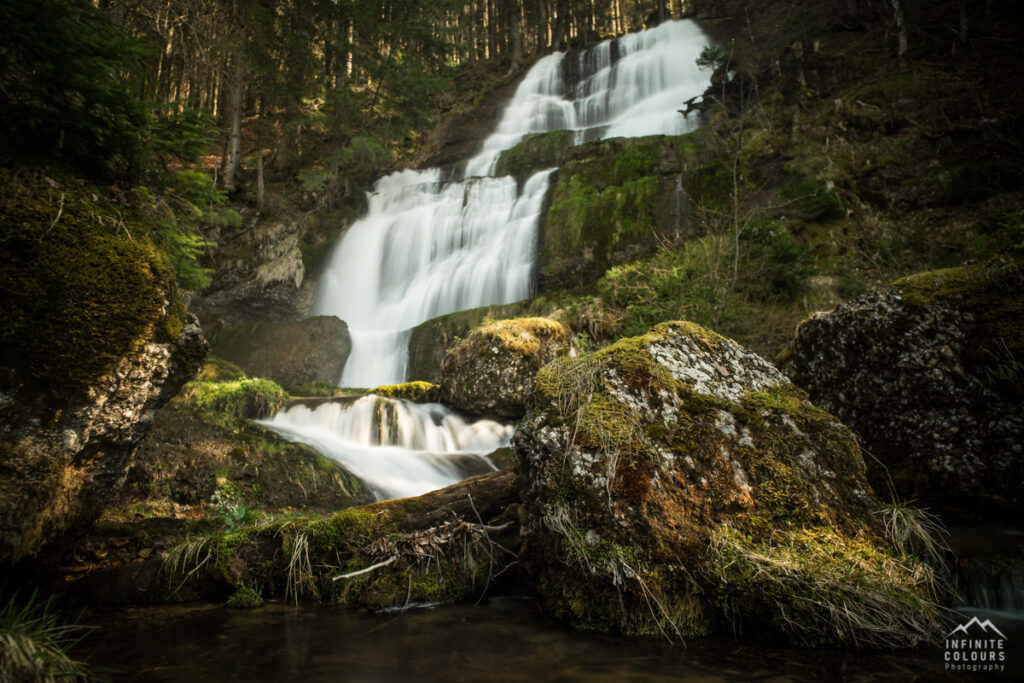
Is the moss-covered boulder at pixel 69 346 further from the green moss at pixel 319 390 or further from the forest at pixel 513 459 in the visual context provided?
the green moss at pixel 319 390

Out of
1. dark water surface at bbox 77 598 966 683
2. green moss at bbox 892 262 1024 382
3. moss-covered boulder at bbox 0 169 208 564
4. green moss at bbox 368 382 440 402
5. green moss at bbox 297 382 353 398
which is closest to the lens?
dark water surface at bbox 77 598 966 683

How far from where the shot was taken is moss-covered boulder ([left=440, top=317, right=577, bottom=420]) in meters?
9.08

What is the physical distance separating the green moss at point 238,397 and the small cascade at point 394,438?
0.35 meters

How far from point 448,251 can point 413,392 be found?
807cm

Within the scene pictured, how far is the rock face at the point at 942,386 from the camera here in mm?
3988

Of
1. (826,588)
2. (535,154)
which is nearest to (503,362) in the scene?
(826,588)

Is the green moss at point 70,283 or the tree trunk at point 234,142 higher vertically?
the tree trunk at point 234,142

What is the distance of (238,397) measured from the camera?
966cm

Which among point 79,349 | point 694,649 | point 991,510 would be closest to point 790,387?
point 991,510

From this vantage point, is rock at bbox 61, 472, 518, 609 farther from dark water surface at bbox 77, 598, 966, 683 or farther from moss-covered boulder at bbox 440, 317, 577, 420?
moss-covered boulder at bbox 440, 317, 577, 420

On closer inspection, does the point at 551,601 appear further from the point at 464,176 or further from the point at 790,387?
the point at 464,176

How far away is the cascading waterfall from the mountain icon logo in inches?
227

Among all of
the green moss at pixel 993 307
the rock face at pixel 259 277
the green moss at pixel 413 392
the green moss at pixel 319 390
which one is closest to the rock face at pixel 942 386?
the green moss at pixel 993 307

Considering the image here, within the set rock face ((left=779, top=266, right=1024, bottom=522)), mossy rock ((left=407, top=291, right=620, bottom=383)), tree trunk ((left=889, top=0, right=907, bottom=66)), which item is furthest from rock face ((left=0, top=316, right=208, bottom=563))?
tree trunk ((left=889, top=0, right=907, bottom=66))
